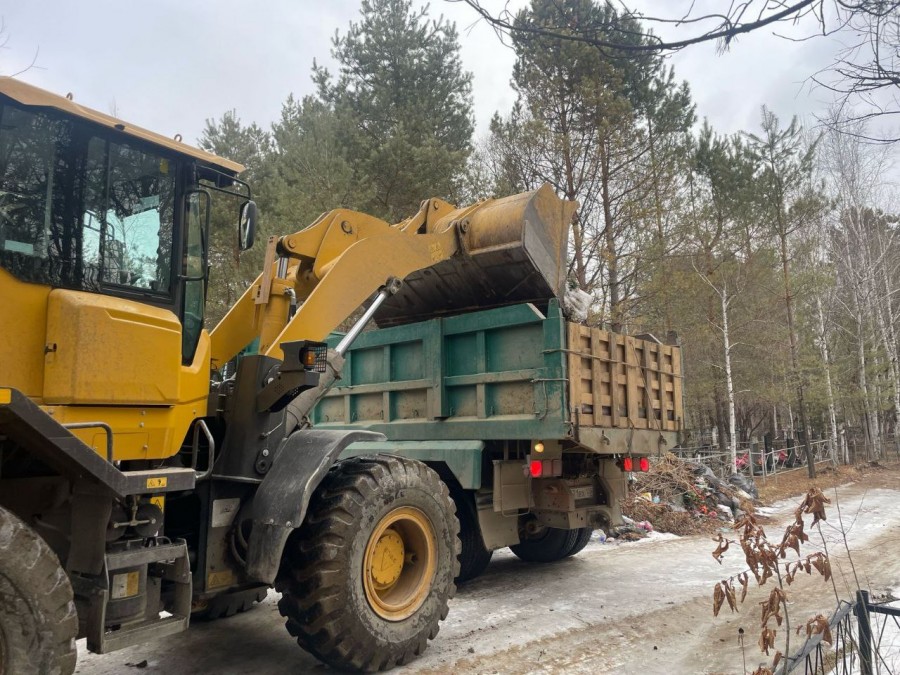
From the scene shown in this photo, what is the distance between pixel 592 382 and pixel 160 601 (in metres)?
3.72

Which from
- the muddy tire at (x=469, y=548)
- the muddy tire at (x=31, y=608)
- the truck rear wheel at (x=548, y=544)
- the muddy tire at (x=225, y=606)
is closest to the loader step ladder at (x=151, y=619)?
the muddy tire at (x=31, y=608)

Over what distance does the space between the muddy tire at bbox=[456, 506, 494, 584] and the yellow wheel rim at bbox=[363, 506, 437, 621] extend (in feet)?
5.77

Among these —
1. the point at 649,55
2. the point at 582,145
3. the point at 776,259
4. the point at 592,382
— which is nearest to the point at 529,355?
the point at 592,382

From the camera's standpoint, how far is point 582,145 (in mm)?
13203

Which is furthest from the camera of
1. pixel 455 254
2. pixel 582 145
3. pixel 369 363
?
pixel 582 145

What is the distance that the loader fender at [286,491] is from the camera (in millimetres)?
3633

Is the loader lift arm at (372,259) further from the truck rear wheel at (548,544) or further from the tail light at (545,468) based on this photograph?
the truck rear wheel at (548,544)

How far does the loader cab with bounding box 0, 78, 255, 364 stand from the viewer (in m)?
3.00

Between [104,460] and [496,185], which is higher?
[496,185]

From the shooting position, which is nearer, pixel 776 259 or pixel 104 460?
pixel 104 460

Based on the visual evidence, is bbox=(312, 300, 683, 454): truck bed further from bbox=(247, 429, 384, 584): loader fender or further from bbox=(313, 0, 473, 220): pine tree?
bbox=(313, 0, 473, 220): pine tree

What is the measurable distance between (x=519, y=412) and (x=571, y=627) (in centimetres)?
173

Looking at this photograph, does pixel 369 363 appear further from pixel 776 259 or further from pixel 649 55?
pixel 776 259

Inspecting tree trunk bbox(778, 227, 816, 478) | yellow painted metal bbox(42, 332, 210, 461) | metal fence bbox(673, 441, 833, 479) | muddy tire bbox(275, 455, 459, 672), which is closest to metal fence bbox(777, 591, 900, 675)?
muddy tire bbox(275, 455, 459, 672)
